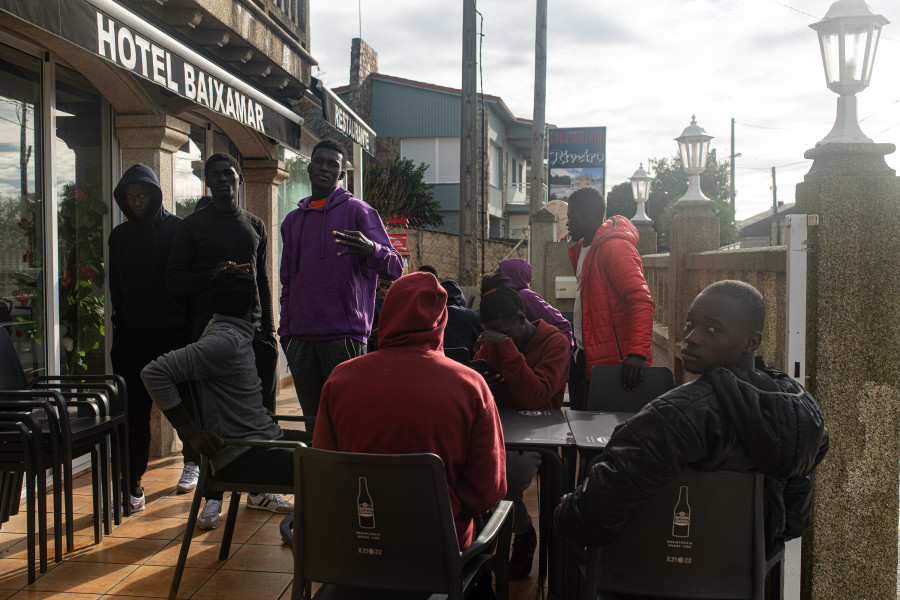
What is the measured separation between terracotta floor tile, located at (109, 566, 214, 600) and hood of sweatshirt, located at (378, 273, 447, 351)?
6.17 feet

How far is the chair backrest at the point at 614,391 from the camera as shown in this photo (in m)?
3.96

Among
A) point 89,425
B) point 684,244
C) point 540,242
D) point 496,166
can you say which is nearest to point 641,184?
point 540,242

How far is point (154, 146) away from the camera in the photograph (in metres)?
5.59

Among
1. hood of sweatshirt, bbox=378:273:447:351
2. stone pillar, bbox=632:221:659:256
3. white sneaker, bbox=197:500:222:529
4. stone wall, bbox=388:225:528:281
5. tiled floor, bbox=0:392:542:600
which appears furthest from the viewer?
stone wall, bbox=388:225:528:281

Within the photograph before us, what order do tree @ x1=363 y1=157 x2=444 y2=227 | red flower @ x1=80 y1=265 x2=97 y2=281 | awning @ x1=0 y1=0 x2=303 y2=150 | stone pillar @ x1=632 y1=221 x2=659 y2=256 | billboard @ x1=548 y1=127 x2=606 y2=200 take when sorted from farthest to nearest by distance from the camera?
billboard @ x1=548 y1=127 x2=606 y2=200 → tree @ x1=363 y1=157 x2=444 y2=227 → stone pillar @ x1=632 y1=221 x2=659 y2=256 → red flower @ x1=80 y1=265 x2=97 y2=281 → awning @ x1=0 y1=0 x2=303 y2=150

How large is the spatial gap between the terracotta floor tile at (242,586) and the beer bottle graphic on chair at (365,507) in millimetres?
1667

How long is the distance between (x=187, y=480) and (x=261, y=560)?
1.34 meters

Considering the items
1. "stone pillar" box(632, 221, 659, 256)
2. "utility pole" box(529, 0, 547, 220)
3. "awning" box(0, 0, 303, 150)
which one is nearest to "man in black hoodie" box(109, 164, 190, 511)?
"awning" box(0, 0, 303, 150)

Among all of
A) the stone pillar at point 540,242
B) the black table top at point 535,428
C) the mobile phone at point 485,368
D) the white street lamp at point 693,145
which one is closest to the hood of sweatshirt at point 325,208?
the mobile phone at point 485,368

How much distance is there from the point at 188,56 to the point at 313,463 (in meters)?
3.17

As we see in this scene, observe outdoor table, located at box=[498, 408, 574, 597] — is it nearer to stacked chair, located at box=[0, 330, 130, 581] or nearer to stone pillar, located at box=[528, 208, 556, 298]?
stacked chair, located at box=[0, 330, 130, 581]

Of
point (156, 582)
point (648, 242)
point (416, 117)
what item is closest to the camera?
point (156, 582)

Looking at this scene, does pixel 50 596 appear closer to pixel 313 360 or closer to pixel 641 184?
pixel 313 360

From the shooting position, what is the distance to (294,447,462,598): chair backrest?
2.04m
